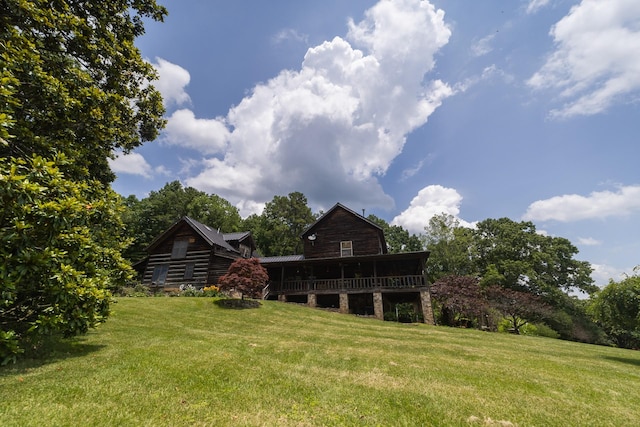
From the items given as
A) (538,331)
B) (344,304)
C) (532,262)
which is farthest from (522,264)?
(344,304)

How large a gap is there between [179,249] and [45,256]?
893 inches

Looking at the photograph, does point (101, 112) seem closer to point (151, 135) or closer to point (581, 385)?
point (151, 135)

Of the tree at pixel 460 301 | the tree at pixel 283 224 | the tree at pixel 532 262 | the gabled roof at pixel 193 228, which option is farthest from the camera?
the tree at pixel 283 224

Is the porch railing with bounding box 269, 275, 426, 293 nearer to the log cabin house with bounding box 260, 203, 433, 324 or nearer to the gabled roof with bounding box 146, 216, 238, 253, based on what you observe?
the log cabin house with bounding box 260, 203, 433, 324

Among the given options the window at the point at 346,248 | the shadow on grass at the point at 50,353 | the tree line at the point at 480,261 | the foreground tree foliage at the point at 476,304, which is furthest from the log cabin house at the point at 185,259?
the foreground tree foliage at the point at 476,304

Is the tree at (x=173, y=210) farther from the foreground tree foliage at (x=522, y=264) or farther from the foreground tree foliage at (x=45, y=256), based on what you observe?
the foreground tree foliage at (x=45, y=256)

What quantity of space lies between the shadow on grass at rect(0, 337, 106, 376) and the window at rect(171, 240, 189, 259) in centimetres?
1880

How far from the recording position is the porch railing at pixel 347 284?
21500 mm

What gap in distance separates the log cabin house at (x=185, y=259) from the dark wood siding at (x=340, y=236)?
340 inches

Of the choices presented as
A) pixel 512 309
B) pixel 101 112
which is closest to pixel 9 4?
pixel 101 112

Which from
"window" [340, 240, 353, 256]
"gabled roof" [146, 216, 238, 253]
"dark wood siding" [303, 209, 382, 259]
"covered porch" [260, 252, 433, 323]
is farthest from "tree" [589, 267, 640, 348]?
"gabled roof" [146, 216, 238, 253]

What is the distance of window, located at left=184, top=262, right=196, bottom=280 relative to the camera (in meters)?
24.8

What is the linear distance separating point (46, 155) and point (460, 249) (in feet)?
154

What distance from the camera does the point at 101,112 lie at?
303 inches
